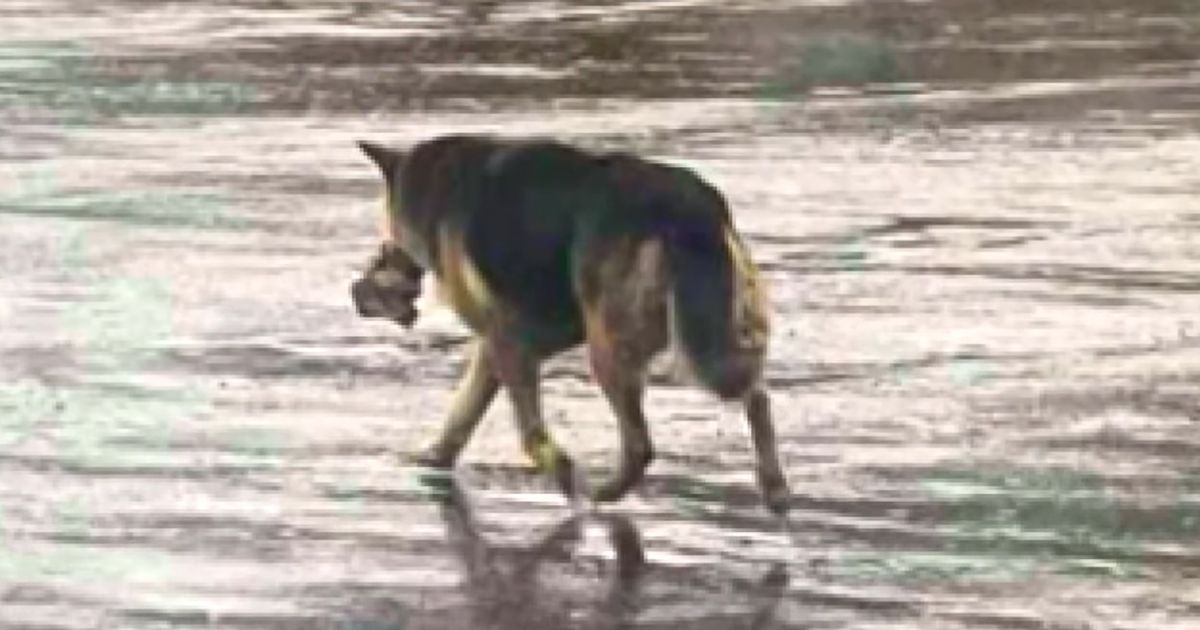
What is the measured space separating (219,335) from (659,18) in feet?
33.4

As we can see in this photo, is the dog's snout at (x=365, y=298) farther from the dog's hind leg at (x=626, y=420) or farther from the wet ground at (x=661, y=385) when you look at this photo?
the dog's hind leg at (x=626, y=420)

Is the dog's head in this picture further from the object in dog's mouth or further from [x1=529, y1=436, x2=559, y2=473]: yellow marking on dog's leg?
[x1=529, y1=436, x2=559, y2=473]: yellow marking on dog's leg

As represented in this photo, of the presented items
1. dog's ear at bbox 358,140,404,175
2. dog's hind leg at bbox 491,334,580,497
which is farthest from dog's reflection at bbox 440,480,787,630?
dog's ear at bbox 358,140,404,175

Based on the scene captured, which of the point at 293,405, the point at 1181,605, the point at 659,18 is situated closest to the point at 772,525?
the point at 1181,605

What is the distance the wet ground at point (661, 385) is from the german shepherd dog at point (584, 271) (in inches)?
12.1

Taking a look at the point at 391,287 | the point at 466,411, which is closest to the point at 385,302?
the point at 391,287

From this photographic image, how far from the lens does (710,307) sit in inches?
316

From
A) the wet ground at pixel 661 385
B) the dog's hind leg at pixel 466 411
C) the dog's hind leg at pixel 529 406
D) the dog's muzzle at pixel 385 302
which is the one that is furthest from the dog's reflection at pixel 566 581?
the dog's muzzle at pixel 385 302

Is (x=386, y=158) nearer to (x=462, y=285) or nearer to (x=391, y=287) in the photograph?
(x=391, y=287)

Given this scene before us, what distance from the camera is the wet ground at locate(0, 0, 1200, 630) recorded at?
7.98m

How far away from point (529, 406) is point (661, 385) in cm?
156

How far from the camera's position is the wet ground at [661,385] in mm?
7984

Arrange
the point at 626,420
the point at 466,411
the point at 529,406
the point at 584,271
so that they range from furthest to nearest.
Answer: the point at 466,411
the point at 529,406
the point at 626,420
the point at 584,271

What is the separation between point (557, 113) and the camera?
16422 mm
